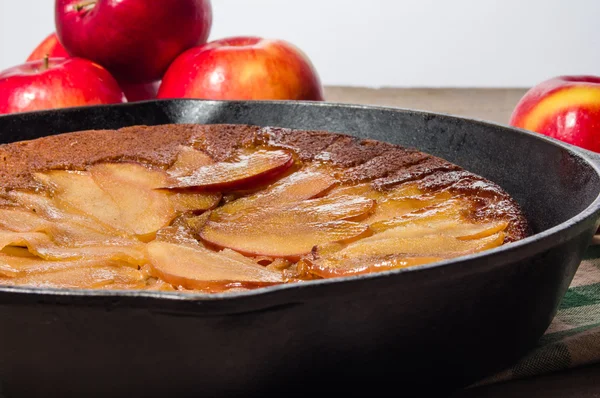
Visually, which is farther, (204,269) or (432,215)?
(432,215)

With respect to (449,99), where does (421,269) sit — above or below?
above

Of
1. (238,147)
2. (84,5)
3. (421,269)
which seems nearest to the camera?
(421,269)

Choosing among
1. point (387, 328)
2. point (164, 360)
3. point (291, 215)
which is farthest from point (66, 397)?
point (291, 215)

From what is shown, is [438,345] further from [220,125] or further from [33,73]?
[33,73]

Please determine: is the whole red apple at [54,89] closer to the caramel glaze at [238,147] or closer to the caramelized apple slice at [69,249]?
the caramel glaze at [238,147]

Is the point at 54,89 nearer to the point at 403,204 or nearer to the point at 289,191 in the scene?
the point at 289,191

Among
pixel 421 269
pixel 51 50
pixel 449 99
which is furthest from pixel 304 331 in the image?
pixel 449 99

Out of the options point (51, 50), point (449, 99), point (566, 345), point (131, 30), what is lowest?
point (449, 99)
